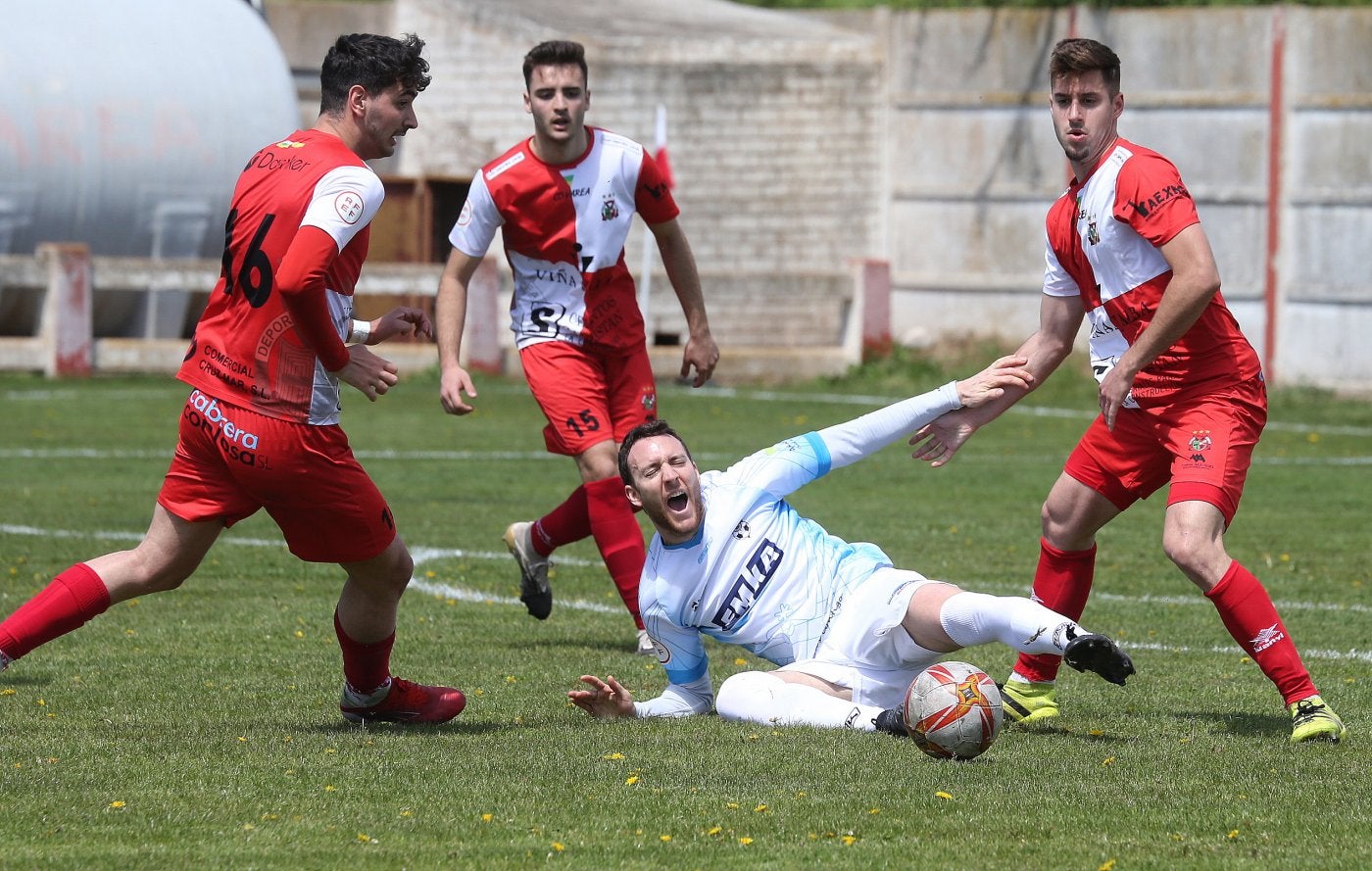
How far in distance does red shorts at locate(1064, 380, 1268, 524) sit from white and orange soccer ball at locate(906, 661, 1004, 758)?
0.98 metres

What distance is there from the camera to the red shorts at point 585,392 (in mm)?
8047

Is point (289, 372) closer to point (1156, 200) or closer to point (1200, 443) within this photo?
point (1156, 200)

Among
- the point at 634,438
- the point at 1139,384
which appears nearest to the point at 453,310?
the point at 634,438

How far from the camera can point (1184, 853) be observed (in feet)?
14.7

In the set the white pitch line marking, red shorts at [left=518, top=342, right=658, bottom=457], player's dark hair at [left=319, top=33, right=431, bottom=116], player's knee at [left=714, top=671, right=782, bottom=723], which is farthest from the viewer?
red shorts at [left=518, top=342, right=658, bottom=457]

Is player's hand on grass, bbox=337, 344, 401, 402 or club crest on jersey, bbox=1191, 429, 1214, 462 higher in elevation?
player's hand on grass, bbox=337, 344, 401, 402

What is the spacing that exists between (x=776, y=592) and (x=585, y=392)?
2042 millimetres

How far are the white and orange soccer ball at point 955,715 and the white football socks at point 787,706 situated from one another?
510 mm

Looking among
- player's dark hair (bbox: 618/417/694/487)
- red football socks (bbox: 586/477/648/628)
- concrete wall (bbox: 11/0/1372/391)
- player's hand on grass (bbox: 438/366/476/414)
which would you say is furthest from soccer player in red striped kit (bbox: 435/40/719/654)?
concrete wall (bbox: 11/0/1372/391)

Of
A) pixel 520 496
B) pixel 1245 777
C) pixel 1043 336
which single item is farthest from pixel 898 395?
pixel 1245 777

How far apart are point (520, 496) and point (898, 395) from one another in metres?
9.62

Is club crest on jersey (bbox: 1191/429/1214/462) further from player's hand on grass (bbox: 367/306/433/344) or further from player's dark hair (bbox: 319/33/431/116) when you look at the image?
player's dark hair (bbox: 319/33/431/116)

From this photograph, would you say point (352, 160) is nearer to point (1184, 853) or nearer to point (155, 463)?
point (1184, 853)

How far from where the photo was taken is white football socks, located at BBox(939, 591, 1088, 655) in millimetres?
5633
